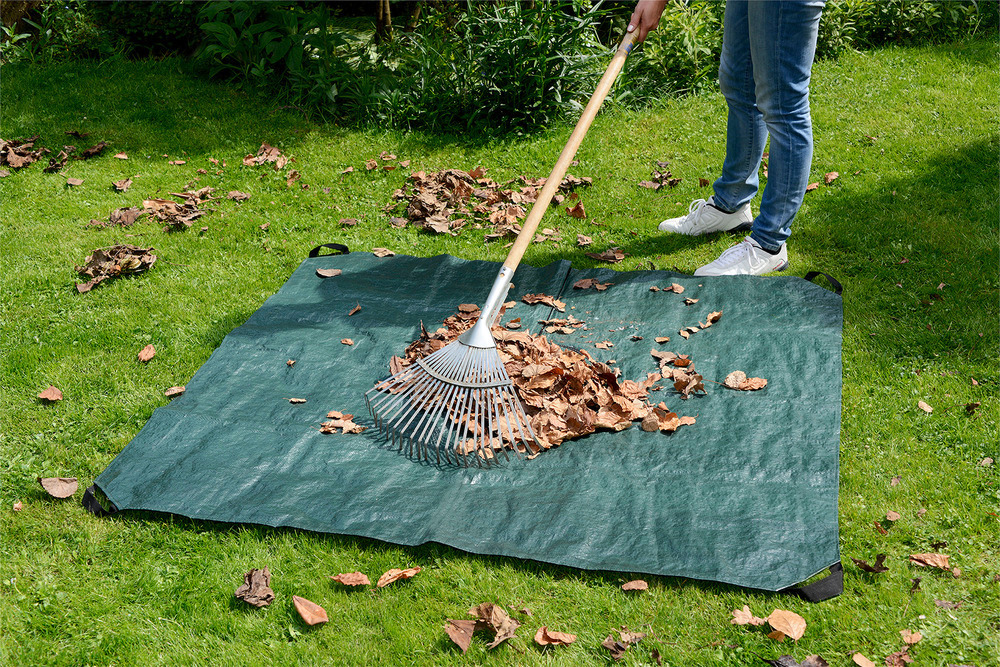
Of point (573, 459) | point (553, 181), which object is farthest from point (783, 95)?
point (573, 459)

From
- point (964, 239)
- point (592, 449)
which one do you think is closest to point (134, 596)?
point (592, 449)

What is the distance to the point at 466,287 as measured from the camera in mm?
4000

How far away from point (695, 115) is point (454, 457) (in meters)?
4.23

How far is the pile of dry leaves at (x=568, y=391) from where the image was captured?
298 centimetres

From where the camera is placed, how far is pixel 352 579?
246cm

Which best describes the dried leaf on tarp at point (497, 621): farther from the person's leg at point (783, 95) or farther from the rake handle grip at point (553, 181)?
the person's leg at point (783, 95)

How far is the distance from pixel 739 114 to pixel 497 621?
10.0 ft

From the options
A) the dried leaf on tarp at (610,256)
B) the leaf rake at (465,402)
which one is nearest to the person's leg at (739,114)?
the dried leaf on tarp at (610,256)

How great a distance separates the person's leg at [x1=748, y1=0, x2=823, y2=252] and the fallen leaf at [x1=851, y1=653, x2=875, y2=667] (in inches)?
92.4

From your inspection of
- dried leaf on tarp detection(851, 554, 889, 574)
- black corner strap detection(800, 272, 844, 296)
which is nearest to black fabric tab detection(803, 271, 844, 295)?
black corner strap detection(800, 272, 844, 296)

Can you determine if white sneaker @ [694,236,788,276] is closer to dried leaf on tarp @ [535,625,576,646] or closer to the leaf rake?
the leaf rake

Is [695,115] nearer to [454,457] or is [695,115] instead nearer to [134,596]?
[454,457]

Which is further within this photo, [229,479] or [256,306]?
[256,306]

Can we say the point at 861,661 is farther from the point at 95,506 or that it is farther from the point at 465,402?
the point at 95,506
